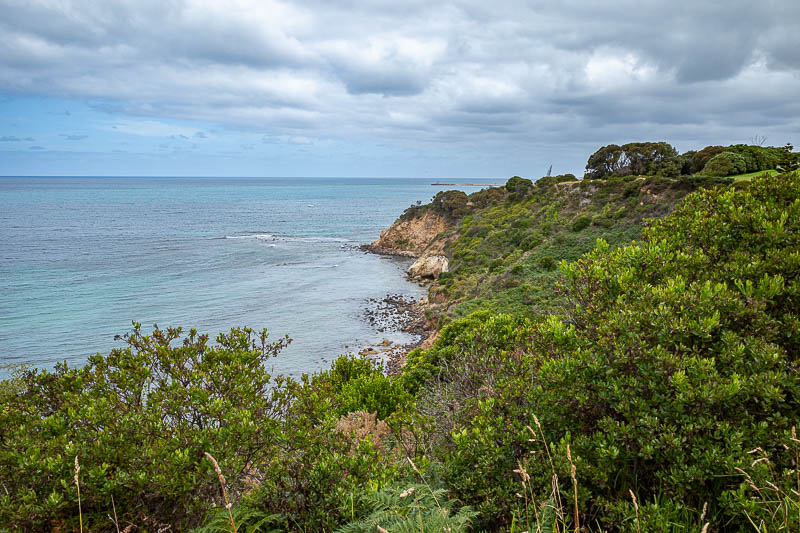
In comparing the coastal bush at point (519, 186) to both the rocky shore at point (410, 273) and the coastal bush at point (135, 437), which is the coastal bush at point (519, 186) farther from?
the coastal bush at point (135, 437)

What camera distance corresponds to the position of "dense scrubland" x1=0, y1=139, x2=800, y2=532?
4152 millimetres

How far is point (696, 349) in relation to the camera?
190 inches

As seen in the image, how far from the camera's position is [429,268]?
2009 inches

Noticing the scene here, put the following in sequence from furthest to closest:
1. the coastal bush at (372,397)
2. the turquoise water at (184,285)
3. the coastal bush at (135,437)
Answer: the turquoise water at (184,285), the coastal bush at (372,397), the coastal bush at (135,437)

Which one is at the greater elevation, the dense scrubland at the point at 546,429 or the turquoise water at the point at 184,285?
the dense scrubland at the point at 546,429

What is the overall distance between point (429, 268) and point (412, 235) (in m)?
18.9

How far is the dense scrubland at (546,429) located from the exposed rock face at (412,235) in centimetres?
5854

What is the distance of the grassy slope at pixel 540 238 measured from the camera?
28.8 metres

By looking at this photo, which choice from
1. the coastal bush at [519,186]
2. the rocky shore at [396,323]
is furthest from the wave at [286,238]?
the rocky shore at [396,323]

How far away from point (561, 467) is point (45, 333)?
37986 millimetres

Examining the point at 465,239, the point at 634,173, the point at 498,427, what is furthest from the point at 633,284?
the point at 634,173

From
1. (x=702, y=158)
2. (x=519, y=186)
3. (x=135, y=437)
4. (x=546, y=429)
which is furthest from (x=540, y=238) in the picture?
(x=135, y=437)

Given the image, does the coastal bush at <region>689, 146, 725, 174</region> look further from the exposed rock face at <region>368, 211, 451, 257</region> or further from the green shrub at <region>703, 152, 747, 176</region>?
the exposed rock face at <region>368, 211, 451, 257</region>

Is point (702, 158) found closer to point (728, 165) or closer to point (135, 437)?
point (728, 165)
